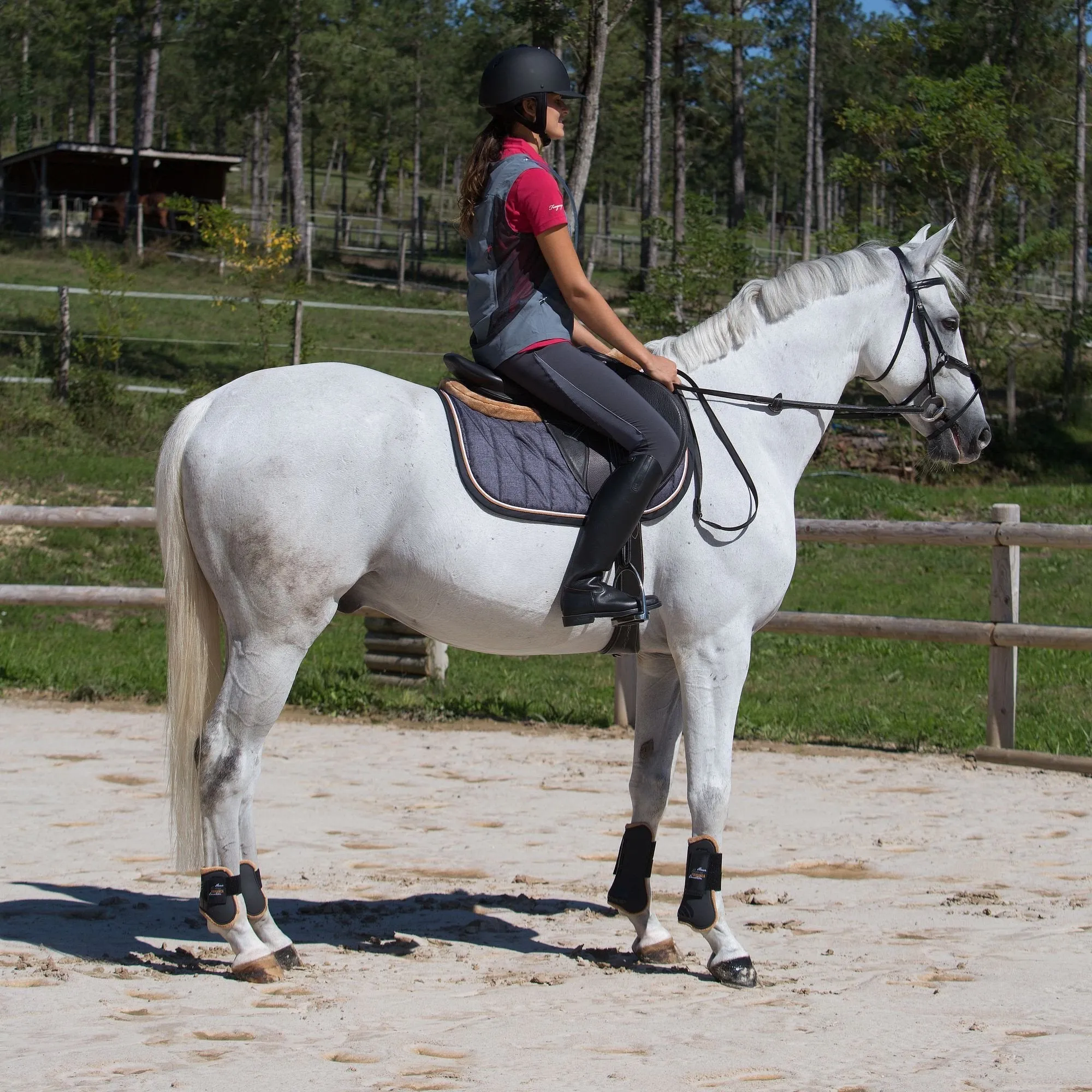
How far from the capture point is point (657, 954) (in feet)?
14.9

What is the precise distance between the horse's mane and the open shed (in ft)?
109

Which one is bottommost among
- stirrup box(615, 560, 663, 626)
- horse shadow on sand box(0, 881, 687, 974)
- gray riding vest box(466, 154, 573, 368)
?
horse shadow on sand box(0, 881, 687, 974)

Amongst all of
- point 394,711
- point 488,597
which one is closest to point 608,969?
point 488,597

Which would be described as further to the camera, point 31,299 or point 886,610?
point 31,299

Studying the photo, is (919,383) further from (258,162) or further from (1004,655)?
(258,162)

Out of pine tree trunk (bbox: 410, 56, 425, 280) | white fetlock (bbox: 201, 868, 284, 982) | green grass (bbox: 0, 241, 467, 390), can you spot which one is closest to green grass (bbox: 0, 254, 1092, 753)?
green grass (bbox: 0, 241, 467, 390)

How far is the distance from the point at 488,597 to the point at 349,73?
36286mm

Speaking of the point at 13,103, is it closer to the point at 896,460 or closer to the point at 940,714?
the point at 896,460

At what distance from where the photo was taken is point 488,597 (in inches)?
162

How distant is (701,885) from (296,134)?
31969 mm

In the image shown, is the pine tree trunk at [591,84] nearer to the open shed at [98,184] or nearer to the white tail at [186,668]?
the white tail at [186,668]

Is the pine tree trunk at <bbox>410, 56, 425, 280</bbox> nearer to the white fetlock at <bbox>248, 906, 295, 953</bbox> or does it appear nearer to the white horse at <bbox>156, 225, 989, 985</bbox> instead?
the white horse at <bbox>156, 225, 989, 985</bbox>

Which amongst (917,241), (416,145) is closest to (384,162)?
(416,145)

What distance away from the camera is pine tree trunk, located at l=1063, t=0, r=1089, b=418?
25547 mm
